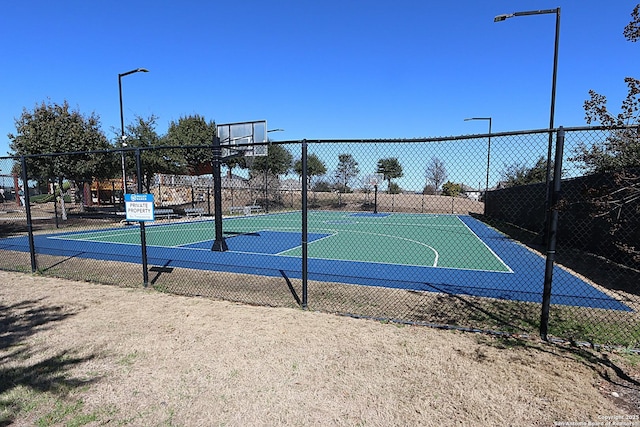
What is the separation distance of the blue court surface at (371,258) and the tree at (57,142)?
6288 mm

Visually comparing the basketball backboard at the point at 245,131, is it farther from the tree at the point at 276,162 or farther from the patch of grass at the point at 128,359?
the tree at the point at 276,162

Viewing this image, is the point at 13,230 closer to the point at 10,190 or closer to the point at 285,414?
the point at 285,414

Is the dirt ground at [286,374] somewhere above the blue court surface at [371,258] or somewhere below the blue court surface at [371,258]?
above

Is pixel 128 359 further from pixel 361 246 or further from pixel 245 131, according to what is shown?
pixel 245 131

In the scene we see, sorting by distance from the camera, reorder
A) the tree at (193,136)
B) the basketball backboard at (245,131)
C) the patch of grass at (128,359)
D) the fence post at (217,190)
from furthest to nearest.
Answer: the tree at (193,136)
the basketball backboard at (245,131)
the fence post at (217,190)
the patch of grass at (128,359)

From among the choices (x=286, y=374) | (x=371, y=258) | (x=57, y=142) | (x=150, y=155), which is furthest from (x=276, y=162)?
(x=286, y=374)

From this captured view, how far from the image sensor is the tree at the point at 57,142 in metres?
20.6

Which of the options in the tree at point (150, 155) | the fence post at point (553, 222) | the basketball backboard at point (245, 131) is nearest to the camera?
the fence post at point (553, 222)

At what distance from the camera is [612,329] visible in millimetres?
4980

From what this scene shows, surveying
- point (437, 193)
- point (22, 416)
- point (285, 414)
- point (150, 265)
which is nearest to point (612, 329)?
point (437, 193)

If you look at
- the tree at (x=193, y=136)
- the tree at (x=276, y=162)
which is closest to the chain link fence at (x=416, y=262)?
the tree at (x=193, y=136)

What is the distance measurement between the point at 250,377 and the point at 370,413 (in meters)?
1.24

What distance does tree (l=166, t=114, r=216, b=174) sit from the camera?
1353 inches

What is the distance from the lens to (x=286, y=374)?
3635 mm
